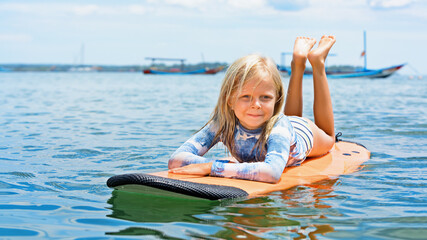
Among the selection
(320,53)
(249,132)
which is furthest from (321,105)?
(249,132)

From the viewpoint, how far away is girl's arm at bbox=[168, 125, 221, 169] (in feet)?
11.7

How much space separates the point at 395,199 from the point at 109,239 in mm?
1873

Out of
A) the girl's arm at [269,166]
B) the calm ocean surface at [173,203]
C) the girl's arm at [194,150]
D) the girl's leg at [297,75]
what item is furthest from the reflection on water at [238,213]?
the girl's leg at [297,75]

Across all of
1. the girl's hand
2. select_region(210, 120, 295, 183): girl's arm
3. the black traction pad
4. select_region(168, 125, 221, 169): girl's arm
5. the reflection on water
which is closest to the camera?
the reflection on water

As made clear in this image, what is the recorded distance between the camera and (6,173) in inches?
163

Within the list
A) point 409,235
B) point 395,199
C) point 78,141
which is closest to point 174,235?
point 409,235

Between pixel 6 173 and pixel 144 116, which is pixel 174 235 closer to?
pixel 6 173

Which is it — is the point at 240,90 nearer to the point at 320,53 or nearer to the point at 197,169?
the point at 197,169

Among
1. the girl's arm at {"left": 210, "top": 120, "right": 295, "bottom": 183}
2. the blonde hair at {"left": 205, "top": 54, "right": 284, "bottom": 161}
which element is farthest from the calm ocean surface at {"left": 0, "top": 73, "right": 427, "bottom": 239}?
the blonde hair at {"left": 205, "top": 54, "right": 284, "bottom": 161}

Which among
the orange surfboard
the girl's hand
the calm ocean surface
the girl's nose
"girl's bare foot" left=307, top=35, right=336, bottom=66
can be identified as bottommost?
the calm ocean surface

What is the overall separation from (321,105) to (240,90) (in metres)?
1.19

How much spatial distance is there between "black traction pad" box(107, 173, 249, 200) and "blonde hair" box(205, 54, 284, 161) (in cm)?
58

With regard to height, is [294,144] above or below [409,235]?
above

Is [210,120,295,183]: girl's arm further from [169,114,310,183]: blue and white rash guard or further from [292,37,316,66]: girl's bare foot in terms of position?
[292,37,316,66]: girl's bare foot
